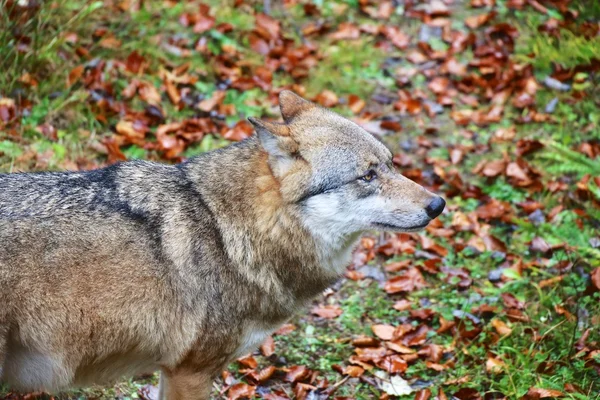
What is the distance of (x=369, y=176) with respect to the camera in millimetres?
4723

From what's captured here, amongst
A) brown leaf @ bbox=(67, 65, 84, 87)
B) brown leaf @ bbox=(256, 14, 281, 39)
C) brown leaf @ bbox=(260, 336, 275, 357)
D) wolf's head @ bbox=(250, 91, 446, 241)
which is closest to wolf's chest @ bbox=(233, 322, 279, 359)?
wolf's head @ bbox=(250, 91, 446, 241)

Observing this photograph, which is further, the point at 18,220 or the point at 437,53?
the point at 437,53

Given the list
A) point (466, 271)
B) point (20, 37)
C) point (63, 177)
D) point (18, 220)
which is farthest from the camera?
point (20, 37)

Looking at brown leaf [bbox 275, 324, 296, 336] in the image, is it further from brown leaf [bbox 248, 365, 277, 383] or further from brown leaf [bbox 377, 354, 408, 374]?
brown leaf [bbox 377, 354, 408, 374]

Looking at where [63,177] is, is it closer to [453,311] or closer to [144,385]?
[144,385]

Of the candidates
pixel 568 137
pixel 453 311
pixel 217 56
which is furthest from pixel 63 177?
pixel 568 137

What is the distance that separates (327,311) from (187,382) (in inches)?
83.7

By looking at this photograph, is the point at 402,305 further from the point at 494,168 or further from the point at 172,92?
the point at 172,92

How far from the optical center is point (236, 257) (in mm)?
4566

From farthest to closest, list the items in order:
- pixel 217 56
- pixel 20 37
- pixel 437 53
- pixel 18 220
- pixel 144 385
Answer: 1. pixel 437 53
2. pixel 217 56
3. pixel 20 37
4. pixel 144 385
5. pixel 18 220

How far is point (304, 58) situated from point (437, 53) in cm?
199

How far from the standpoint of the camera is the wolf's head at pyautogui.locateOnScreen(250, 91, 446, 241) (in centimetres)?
456

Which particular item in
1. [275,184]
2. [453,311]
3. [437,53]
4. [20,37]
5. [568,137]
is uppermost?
[20,37]

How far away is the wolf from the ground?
3.79 ft
